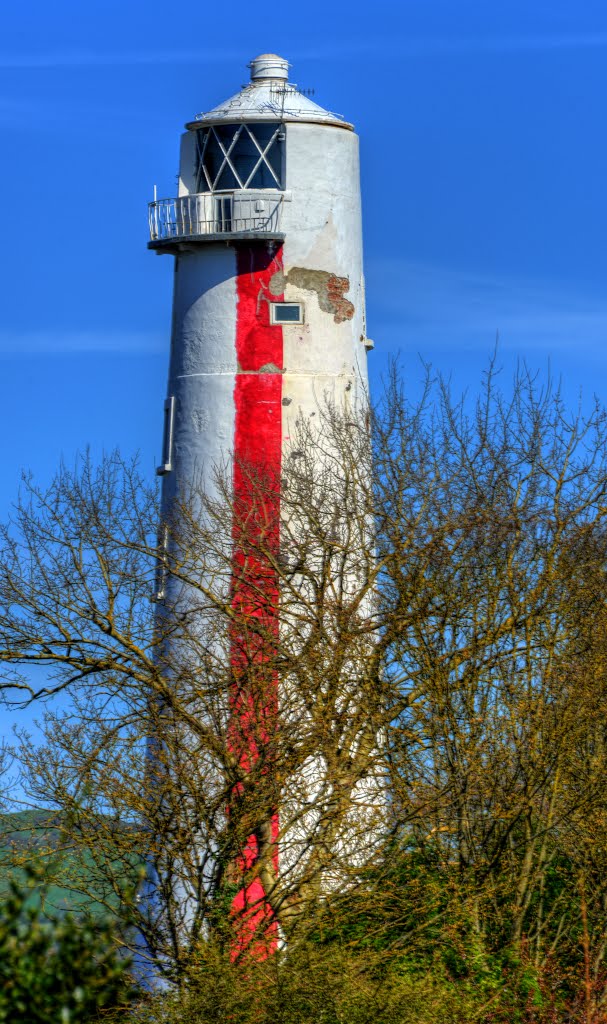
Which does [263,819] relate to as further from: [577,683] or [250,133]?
[250,133]

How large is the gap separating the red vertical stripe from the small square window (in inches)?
3.5

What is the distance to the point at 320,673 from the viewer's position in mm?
18938

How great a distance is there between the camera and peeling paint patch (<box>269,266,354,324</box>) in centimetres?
2394

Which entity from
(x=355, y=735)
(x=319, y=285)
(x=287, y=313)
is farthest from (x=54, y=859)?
(x=319, y=285)

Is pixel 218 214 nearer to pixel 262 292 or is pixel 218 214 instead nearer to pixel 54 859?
pixel 262 292

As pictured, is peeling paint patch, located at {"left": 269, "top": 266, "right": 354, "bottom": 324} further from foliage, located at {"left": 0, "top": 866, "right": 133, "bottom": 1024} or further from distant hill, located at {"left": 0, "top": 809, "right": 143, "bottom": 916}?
foliage, located at {"left": 0, "top": 866, "right": 133, "bottom": 1024}

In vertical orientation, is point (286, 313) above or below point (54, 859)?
above

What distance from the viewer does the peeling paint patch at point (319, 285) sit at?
942 inches

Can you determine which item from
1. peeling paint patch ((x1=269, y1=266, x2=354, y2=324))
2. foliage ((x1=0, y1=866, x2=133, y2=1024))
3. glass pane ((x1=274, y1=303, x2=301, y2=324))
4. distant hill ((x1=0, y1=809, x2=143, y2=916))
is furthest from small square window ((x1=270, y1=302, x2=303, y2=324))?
foliage ((x1=0, y1=866, x2=133, y2=1024))

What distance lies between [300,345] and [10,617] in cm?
579

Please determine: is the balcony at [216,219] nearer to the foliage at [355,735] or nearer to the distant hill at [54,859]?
Result: the foliage at [355,735]

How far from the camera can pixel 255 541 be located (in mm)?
21562

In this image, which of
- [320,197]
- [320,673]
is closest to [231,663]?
[320,673]

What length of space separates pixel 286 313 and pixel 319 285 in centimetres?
62
